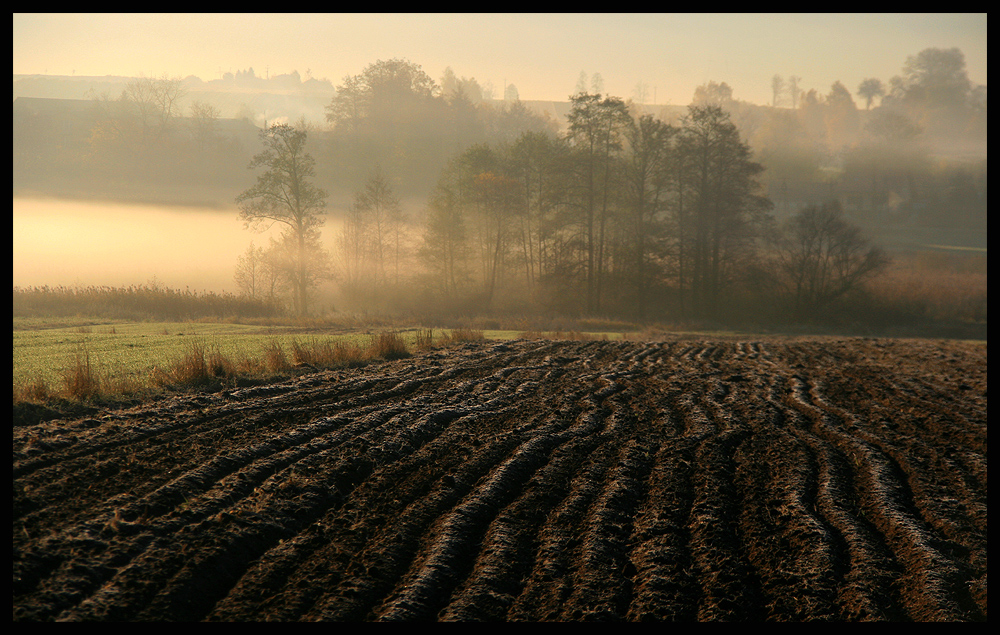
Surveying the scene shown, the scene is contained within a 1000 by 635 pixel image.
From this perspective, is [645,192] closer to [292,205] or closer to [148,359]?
[292,205]

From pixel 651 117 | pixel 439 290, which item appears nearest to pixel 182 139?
pixel 439 290

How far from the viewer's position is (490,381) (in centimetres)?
1179

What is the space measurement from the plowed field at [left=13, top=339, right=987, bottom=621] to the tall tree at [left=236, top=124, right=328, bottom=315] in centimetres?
3607

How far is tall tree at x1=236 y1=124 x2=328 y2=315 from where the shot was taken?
42.8 m

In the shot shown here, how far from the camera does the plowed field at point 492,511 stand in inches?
171

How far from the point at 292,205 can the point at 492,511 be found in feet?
140

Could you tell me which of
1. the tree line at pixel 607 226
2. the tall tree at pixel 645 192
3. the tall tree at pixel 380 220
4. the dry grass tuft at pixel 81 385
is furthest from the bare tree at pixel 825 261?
the dry grass tuft at pixel 81 385

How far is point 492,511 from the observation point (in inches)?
229

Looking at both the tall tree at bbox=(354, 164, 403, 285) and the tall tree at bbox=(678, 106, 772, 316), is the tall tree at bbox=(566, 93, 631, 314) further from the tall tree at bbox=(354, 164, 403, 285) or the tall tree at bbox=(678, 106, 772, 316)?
the tall tree at bbox=(354, 164, 403, 285)

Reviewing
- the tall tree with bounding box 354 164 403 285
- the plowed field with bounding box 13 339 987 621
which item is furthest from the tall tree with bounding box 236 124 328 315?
the plowed field with bounding box 13 339 987 621

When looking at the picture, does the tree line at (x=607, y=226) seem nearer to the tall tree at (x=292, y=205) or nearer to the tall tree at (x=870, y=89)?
the tall tree at (x=292, y=205)

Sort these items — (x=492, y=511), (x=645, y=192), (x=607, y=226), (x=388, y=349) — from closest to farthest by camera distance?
(x=492, y=511) < (x=388, y=349) < (x=645, y=192) < (x=607, y=226)

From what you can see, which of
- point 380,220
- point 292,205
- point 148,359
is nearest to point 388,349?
point 148,359
